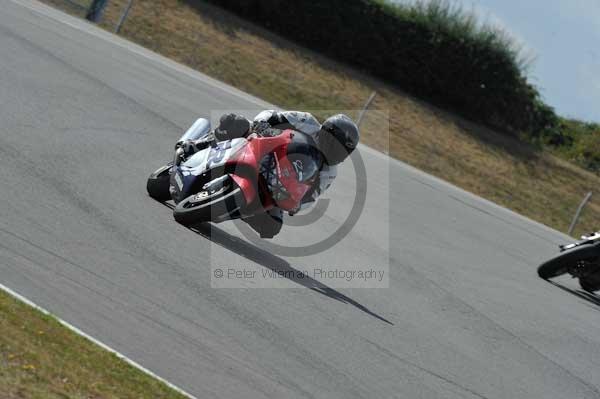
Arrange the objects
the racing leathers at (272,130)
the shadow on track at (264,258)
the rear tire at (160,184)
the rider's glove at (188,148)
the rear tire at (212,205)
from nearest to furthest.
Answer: the rear tire at (212,205) < the shadow on track at (264,258) < the racing leathers at (272,130) < the rider's glove at (188,148) < the rear tire at (160,184)

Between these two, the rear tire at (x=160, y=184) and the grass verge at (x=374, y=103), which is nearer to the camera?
the rear tire at (x=160, y=184)

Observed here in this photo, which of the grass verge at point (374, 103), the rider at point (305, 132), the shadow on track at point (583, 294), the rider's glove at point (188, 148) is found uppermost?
the rider at point (305, 132)

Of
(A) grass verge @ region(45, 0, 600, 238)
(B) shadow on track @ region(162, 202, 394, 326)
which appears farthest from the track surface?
(A) grass verge @ region(45, 0, 600, 238)

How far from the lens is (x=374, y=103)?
2961 centimetres

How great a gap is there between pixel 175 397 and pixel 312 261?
5203mm

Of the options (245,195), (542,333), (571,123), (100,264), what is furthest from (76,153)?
(571,123)

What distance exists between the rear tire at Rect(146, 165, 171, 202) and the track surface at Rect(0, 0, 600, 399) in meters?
0.11

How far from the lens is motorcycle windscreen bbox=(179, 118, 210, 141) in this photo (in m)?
10.3

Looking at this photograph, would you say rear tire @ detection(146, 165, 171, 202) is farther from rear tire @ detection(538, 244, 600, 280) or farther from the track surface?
rear tire @ detection(538, 244, 600, 280)

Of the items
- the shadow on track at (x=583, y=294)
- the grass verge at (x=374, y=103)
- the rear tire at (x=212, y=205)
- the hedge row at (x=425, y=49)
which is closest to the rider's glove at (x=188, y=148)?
the rear tire at (x=212, y=205)

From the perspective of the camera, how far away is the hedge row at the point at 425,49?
3147 cm

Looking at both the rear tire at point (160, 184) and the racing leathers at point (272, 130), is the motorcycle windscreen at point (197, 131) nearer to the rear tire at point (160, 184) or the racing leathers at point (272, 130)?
the racing leathers at point (272, 130)

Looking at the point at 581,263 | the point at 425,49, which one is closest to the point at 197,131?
the point at 581,263

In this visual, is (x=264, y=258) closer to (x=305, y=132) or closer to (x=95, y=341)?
(x=305, y=132)
